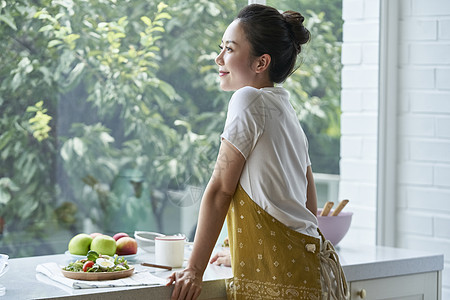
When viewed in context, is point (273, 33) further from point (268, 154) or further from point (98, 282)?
point (98, 282)

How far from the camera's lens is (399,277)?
232 cm

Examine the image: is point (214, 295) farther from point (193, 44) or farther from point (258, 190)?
point (193, 44)

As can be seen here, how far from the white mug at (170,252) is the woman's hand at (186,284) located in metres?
0.24

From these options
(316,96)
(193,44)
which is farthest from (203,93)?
(316,96)

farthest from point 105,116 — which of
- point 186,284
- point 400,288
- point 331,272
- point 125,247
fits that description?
point 400,288

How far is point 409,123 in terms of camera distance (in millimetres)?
2951

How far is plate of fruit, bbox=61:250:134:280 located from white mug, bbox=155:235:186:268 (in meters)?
0.15

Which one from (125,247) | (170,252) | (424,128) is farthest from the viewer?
(424,128)

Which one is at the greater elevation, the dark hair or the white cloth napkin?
the dark hair

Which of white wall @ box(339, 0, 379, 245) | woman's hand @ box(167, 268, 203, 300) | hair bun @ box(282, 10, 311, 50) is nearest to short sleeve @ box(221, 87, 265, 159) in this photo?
hair bun @ box(282, 10, 311, 50)

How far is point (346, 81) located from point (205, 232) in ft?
4.80

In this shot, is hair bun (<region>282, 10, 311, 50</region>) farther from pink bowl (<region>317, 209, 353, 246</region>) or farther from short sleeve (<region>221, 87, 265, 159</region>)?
pink bowl (<region>317, 209, 353, 246</region>)

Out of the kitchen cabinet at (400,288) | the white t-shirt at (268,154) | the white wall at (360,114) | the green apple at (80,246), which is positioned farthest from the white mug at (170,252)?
the white wall at (360,114)

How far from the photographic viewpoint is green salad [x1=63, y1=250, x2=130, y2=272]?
182 centimetres
